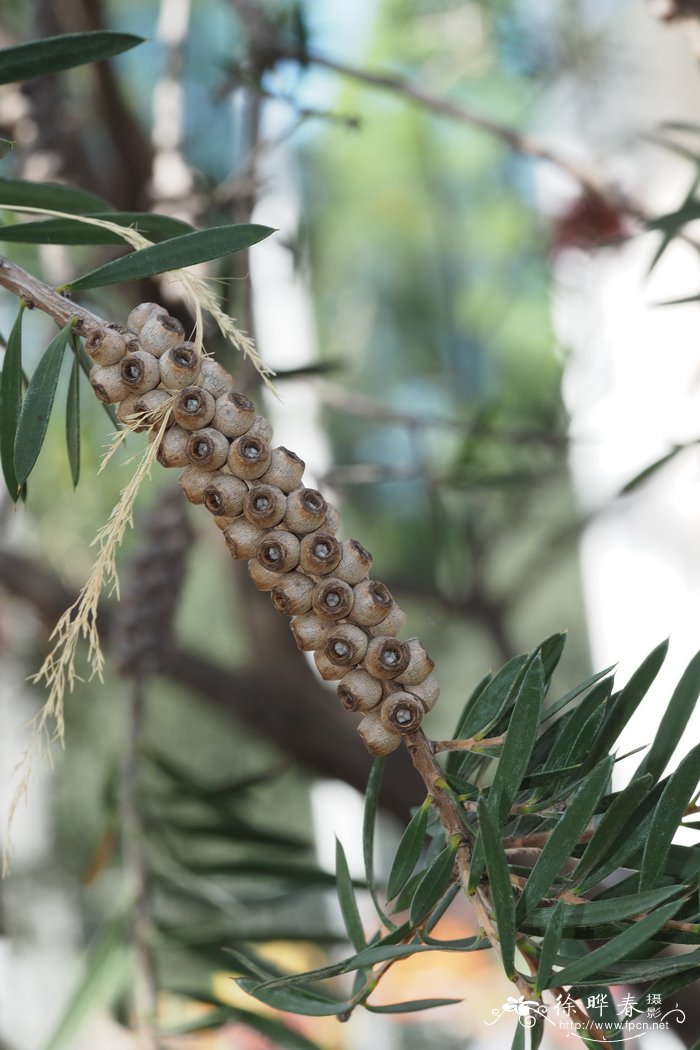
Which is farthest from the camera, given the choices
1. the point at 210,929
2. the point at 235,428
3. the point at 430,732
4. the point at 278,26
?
the point at 430,732

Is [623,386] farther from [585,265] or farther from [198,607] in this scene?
[198,607]

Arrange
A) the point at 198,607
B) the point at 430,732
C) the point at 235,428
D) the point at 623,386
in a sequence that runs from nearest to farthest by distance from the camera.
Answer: the point at 235,428 → the point at 623,386 → the point at 430,732 → the point at 198,607

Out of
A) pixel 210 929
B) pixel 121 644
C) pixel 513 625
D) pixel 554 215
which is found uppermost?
pixel 554 215

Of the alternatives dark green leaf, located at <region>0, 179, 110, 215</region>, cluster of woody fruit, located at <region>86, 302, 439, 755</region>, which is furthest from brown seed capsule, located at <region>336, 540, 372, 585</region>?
dark green leaf, located at <region>0, 179, 110, 215</region>

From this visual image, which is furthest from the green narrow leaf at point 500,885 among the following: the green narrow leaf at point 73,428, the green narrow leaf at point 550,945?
the green narrow leaf at point 73,428

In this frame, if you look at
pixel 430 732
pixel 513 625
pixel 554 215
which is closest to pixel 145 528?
pixel 554 215

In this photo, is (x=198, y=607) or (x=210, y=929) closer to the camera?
(x=210, y=929)

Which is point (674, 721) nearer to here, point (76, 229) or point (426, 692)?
point (426, 692)

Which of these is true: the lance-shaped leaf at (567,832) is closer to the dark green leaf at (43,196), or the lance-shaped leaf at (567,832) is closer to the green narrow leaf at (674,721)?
the green narrow leaf at (674,721)
